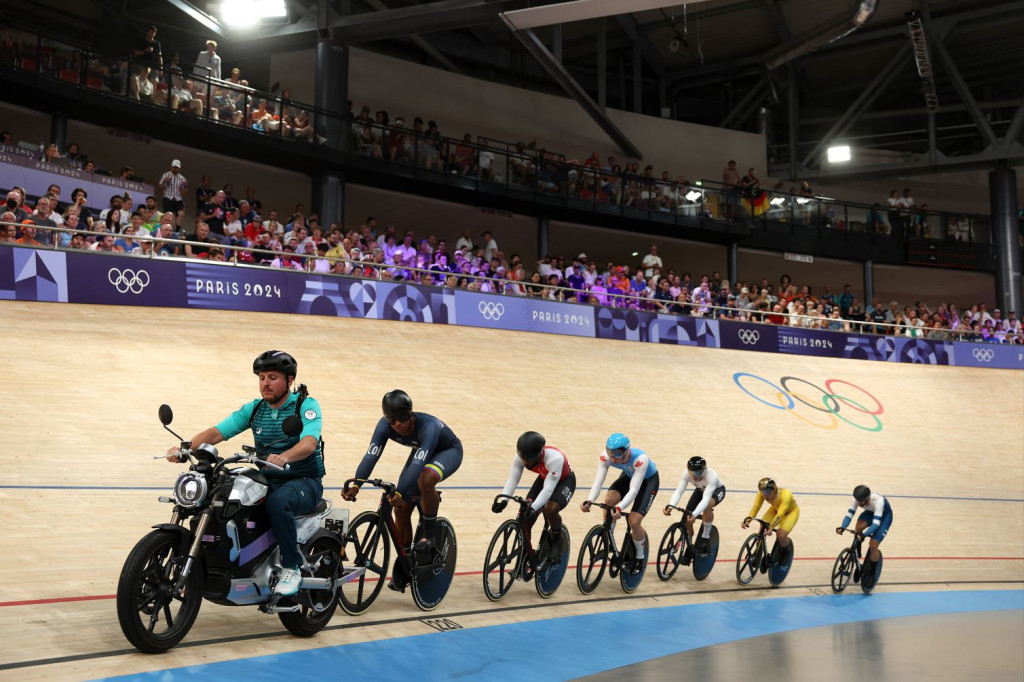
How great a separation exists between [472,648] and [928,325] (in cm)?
1922

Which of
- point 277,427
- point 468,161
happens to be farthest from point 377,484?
point 468,161

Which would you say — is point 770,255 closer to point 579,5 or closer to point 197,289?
point 579,5

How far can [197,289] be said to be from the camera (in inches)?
460

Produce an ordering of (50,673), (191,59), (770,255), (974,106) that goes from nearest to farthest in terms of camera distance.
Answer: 1. (50,673)
2. (191,59)
3. (974,106)
4. (770,255)

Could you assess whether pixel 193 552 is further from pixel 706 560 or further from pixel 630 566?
pixel 706 560

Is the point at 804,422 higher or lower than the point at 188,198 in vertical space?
lower

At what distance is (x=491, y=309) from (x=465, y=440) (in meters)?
3.83

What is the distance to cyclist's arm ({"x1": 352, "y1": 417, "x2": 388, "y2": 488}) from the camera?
5598 millimetres

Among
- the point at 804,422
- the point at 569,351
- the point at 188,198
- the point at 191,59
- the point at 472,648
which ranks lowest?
the point at 472,648

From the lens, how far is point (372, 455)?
225 inches

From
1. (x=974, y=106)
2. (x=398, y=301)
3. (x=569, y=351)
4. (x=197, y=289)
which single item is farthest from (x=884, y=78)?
(x=197, y=289)

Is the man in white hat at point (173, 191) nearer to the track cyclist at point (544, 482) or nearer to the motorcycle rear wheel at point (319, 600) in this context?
the track cyclist at point (544, 482)

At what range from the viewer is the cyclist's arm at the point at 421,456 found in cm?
582

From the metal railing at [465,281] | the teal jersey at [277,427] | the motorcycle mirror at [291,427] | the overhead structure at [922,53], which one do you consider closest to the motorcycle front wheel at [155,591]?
the teal jersey at [277,427]
